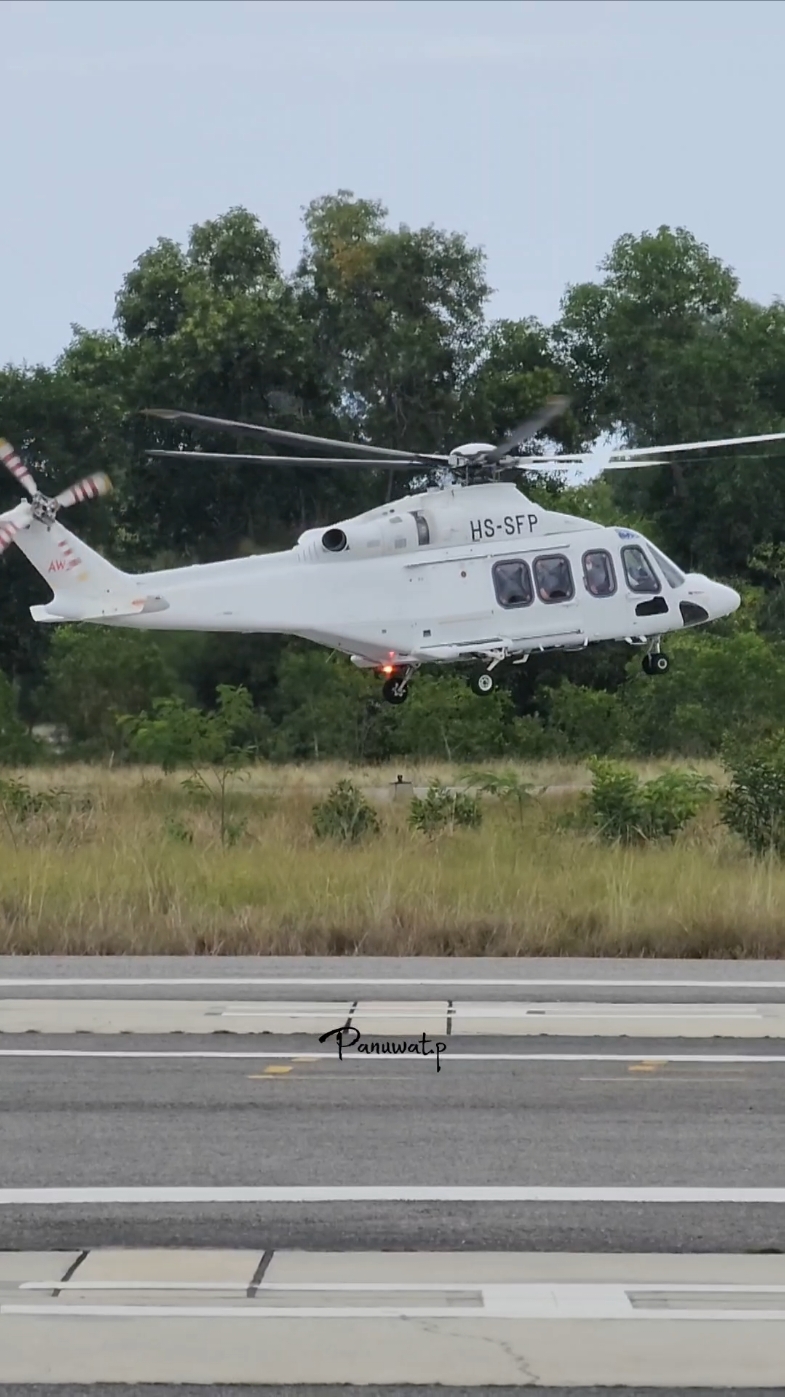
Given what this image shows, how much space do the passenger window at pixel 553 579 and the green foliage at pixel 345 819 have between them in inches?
144

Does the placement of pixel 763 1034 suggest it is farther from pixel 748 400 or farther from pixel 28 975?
pixel 748 400

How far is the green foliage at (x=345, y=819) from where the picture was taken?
28.0 meters

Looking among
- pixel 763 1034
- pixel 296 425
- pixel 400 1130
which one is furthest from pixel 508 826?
pixel 296 425

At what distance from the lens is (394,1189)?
908cm

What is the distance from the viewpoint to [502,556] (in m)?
27.7

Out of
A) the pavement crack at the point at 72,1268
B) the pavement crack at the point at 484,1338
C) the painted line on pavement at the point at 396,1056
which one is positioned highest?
the painted line on pavement at the point at 396,1056

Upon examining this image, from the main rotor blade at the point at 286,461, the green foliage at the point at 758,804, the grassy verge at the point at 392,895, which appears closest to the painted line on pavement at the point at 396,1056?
the grassy verge at the point at 392,895

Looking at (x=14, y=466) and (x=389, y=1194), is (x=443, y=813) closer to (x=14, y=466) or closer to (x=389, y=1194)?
(x=14, y=466)

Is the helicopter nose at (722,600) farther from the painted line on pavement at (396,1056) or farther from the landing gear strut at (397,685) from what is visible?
the painted line on pavement at (396,1056)

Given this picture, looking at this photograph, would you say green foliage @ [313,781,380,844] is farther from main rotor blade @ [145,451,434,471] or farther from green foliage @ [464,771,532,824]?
main rotor blade @ [145,451,434,471]

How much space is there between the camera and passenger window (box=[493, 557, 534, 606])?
27.7m

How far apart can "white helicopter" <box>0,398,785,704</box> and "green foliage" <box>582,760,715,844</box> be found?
1.63m

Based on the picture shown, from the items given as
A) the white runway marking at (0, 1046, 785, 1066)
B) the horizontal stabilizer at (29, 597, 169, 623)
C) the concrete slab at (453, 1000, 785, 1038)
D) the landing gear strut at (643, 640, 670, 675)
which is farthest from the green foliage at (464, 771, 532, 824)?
the white runway marking at (0, 1046, 785, 1066)

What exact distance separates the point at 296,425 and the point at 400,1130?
140ft
